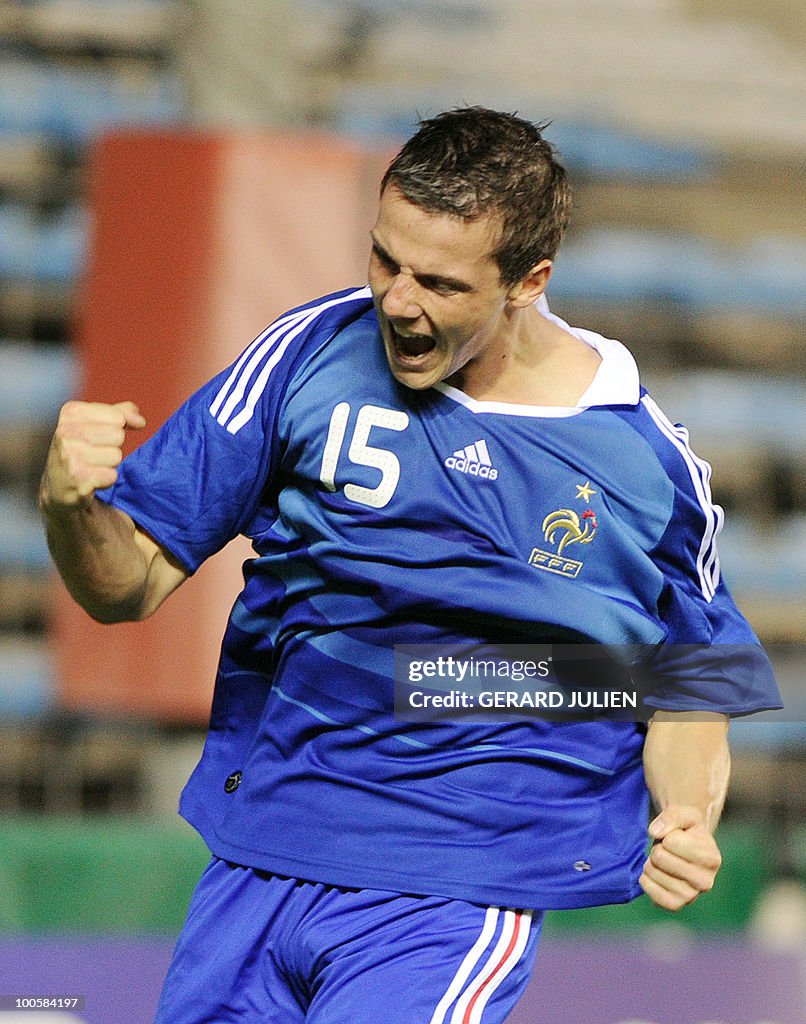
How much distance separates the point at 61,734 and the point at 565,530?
3655 millimetres

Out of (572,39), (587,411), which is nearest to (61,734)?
(572,39)

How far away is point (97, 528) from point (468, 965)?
0.61m

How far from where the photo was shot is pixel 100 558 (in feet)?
5.36

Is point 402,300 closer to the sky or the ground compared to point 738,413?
closer to the sky

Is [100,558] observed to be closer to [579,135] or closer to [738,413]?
[738,413]

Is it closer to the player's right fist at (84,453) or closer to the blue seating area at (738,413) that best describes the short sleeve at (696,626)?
the player's right fist at (84,453)

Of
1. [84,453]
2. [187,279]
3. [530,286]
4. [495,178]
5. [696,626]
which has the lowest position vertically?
[187,279]

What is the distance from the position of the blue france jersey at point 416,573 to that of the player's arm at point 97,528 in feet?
0.14

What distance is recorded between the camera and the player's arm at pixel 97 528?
1540 mm

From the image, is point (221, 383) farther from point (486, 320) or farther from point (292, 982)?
point (292, 982)

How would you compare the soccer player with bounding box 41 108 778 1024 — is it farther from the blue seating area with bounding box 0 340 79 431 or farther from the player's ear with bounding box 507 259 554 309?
the blue seating area with bounding box 0 340 79 431

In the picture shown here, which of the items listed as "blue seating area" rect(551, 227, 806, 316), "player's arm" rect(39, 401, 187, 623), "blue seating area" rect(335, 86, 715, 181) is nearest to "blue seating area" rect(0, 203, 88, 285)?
"blue seating area" rect(335, 86, 715, 181)

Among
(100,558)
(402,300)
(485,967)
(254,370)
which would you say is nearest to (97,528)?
(100,558)

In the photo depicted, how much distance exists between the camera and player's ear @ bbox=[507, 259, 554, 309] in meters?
1.71
